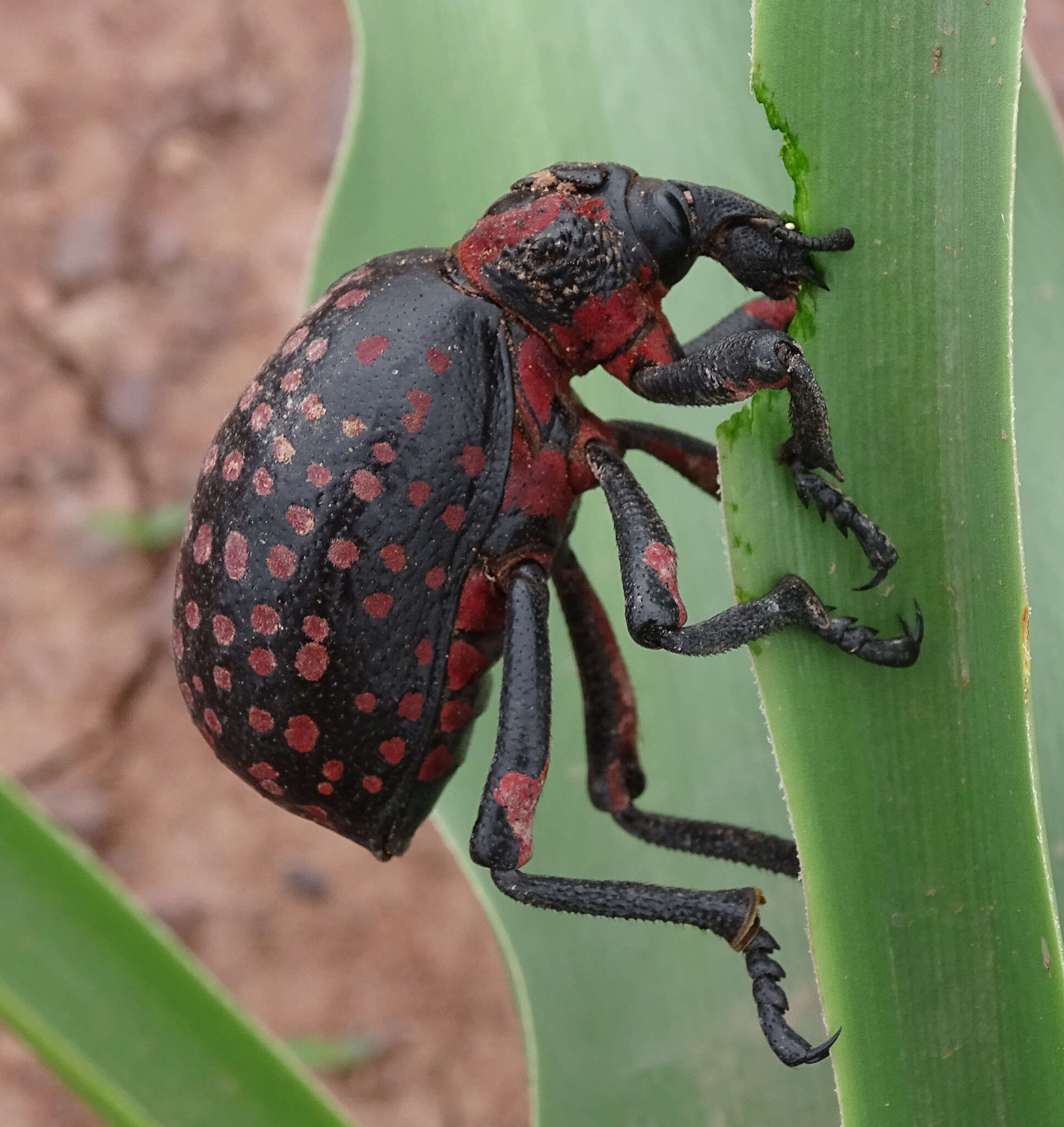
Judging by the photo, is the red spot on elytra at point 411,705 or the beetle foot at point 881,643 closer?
the beetle foot at point 881,643

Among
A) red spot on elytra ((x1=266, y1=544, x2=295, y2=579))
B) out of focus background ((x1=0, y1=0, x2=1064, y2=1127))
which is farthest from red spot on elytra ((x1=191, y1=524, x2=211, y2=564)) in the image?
out of focus background ((x1=0, y1=0, x2=1064, y2=1127))

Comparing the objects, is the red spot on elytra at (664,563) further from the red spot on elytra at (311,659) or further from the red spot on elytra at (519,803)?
the red spot on elytra at (311,659)

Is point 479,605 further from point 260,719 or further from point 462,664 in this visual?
point 260,719

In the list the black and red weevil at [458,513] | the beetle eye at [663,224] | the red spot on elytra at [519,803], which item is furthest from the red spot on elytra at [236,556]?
the beetle eye at [663,224]

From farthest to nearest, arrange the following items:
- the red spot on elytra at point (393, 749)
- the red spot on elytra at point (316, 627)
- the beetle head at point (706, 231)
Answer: the red spot on elytra at point (393, 749), the red spot on elytra at point (316, 627), the beetle head at point (706, 231)

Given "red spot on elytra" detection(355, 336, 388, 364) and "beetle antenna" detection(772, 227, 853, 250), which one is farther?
"red spot on elytra" detection(355, 336, 388, 364)

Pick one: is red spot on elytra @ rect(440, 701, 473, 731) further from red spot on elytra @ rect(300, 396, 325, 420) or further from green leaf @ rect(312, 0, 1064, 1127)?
red spot on elytra @ rect(300, 396, 325, 420)
